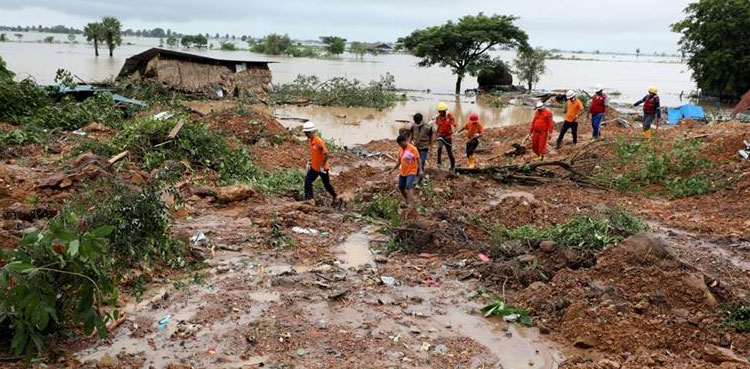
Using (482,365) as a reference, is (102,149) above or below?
above

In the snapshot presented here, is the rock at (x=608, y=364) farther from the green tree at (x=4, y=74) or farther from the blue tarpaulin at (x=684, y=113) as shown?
the blue tarpaulin at (x=684, y=113)

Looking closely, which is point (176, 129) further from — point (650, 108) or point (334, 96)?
point (334, 96)

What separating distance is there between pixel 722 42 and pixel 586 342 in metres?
29.4

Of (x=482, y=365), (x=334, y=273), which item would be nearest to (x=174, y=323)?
(x=334, y=273)

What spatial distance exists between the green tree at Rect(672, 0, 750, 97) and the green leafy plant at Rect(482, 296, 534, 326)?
2774 centimetres

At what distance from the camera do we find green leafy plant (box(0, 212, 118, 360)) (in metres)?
3.90

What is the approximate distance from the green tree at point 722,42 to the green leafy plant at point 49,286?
100 ft

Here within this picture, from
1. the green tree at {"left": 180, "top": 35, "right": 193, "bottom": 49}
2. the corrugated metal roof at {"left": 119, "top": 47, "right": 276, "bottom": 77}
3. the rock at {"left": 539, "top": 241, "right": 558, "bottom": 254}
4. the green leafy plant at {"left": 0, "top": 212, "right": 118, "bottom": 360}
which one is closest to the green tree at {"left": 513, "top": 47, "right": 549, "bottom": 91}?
the corrugated metal roof at {"left": 119, "top": 47, "right": 276, "bottom": 77}

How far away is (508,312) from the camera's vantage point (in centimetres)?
551

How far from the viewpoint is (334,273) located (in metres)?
6.33

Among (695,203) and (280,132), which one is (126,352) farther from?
(280,132)

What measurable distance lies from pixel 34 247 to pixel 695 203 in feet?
30.4

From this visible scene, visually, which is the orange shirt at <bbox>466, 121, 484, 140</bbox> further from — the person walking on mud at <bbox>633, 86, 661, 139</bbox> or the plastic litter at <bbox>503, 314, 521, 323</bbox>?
the plastic litter at <bbox>503, 314, 521, 323</bbox>

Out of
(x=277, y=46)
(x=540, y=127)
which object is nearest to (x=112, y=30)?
(x=277, y=46)
